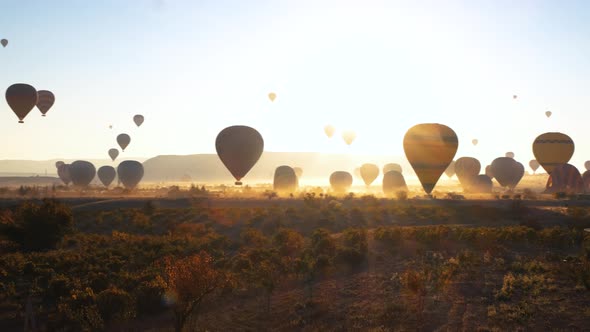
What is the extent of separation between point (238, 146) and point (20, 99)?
32578mm

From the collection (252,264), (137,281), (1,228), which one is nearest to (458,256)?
(252,264)

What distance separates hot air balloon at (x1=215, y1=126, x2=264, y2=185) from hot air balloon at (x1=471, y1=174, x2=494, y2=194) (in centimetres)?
5424

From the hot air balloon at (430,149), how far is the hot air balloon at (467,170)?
5164 cm

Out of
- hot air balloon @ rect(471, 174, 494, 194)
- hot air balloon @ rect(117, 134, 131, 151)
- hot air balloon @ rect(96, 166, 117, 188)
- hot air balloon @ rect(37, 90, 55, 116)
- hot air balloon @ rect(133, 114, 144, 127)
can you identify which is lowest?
hot air balloon @ rect(471, 174, 494, 194)

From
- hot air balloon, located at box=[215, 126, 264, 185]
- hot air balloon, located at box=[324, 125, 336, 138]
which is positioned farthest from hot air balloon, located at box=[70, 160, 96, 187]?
hot air balloon, located at box=[215, 126, 264, 185]

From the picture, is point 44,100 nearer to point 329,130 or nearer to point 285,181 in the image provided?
point 285,181

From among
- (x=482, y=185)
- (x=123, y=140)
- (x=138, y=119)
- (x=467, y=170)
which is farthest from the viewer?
(x=123, y=140)

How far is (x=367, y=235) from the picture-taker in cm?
3881

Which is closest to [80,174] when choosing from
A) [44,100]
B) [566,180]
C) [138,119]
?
[138,119]

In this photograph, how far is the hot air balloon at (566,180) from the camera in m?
92.9

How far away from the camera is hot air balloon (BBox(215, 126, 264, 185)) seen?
226 feet

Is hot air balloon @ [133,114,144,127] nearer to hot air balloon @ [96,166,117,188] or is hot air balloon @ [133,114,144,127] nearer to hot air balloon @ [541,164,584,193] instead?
hot air balloon @ [96,166,117,188]

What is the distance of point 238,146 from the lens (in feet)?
225

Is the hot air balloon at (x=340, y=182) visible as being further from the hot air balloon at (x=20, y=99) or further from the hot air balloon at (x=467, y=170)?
the hot air balloon at (x=20, y=99)
